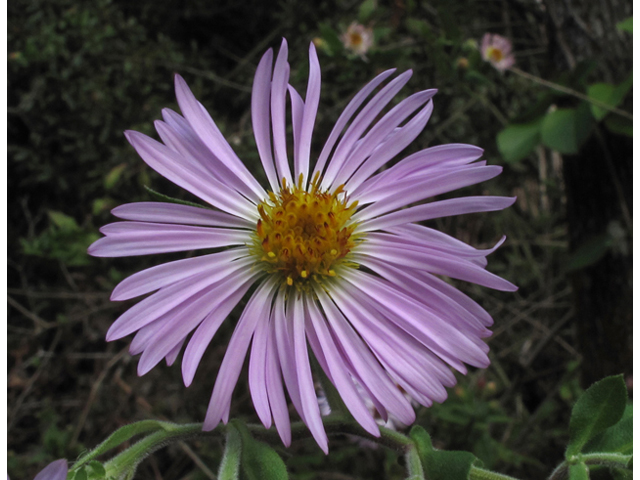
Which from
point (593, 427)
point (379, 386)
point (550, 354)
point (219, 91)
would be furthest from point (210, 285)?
point (550, 354)

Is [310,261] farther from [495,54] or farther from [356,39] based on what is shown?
[495,54]

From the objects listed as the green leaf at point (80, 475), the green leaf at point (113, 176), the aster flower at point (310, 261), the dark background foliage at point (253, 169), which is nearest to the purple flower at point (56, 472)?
the green leaf at point (80, 475)

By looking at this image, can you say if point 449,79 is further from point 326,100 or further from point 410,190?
point 410,190

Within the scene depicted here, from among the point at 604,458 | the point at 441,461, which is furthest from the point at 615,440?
the point at 441,461

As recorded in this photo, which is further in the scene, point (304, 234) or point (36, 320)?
point (36, 320)

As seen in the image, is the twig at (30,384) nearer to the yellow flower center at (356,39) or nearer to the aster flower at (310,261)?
the aster flower at (310,261)

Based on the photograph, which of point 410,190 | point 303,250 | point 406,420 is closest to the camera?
point 406,420

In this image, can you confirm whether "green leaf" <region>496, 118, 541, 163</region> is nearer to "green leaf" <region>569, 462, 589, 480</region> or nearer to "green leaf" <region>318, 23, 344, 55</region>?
"green leaf" <region>318, 23, 344, 55</region>
